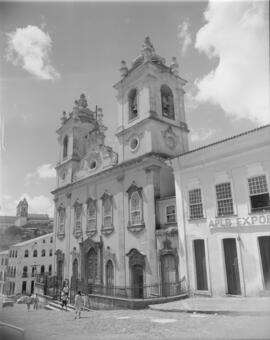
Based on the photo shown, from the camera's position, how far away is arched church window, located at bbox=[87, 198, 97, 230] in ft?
90.0

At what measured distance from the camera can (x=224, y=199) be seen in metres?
17.0

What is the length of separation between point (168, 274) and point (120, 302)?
3722mm

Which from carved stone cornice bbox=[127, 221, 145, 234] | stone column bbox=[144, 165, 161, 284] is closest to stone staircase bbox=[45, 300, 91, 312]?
stone column bbox=[144, 165, 161, 284]

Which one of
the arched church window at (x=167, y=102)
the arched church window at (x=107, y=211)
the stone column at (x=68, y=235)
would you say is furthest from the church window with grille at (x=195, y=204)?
the stone column at (x=68, y=235)

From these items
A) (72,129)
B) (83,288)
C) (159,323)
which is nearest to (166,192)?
(83,288)

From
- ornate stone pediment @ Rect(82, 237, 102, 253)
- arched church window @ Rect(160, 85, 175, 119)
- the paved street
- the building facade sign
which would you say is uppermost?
arched church window @ Rect(160, 85, 175, 119)

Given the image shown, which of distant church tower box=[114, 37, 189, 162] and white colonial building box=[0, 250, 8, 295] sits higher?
distant church tower box=[114, 37, 189, 162]

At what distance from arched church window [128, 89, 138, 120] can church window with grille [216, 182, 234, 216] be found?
458 inches

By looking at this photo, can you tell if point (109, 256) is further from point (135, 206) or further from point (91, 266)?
point (135, 206)

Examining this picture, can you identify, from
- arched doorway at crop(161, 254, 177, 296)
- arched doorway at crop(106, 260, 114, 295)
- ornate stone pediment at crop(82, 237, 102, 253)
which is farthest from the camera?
ornate stone pediment at crop(82, 237, 102, 253)

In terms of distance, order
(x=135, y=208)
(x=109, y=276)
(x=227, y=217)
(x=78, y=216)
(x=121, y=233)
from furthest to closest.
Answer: (x=78, y=216) → (x=109, y=276) → (x=121, y=233) → (x=135, y=208) → (x=227, y=217)

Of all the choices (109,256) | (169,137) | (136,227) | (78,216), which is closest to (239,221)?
(136,227)

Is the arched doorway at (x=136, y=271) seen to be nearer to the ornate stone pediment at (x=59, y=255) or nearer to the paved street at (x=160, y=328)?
the paved street at (x=160, y=328)

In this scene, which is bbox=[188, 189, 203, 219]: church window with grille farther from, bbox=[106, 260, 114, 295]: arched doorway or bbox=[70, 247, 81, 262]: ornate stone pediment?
bbox=[70, 247, 81, 262]: ornate stone pediment
